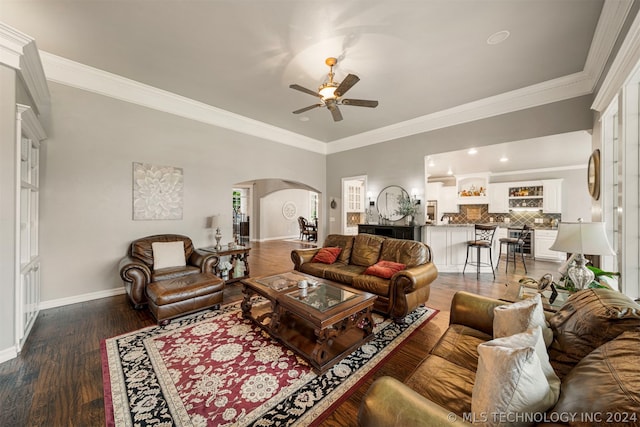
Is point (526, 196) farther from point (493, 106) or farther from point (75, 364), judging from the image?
point (75, 364)

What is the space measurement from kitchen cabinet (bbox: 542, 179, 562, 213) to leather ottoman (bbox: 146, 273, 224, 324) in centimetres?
920

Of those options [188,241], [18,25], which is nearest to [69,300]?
[188,241]

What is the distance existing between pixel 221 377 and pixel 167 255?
2379 mm

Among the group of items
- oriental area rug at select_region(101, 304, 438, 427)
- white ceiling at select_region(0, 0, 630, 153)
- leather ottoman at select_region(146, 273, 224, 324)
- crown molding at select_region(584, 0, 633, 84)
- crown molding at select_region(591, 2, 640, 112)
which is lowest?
oriental area rug at select_region(101, 304, 438, 427)

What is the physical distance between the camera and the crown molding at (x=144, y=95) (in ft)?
10.8

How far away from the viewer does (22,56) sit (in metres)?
2.25

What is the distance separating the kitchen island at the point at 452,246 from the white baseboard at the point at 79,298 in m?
5.79

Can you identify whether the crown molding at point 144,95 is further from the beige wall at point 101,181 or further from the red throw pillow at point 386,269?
the red throw pillow at point 386,269

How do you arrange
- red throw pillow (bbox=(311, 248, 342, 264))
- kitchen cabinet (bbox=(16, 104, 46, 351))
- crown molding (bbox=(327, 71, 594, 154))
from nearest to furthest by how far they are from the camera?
kitchen cabinet (bbox=(16, 104, 46, 351))
crown molding (bbox=(327, 71, 594, 154))
red throw pillow (bbox=(311, 248, 342, 264))

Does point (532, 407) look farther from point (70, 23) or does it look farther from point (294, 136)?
point (294, 136)

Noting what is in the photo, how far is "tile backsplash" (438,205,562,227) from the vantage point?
7523mm

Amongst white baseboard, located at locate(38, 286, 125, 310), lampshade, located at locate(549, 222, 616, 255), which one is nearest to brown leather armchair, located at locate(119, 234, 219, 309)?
white baseboard, located at locate(38, 286, 125, 310)

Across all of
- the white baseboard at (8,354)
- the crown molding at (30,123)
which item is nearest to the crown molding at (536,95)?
the crown molding at (30,123)

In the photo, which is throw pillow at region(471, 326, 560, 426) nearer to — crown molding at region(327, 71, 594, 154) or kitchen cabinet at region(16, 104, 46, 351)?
kitchen cabinet at region(16, 104, 46, 351)
